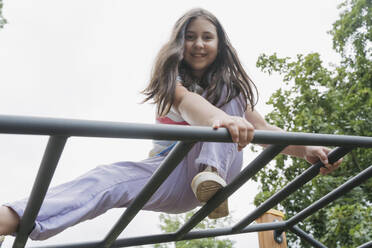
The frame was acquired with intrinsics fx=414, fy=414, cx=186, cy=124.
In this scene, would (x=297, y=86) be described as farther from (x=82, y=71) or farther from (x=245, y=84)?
(x=82, y=71)

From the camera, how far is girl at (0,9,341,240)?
1117 mm

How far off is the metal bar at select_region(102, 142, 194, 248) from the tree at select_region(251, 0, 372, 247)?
162 inches

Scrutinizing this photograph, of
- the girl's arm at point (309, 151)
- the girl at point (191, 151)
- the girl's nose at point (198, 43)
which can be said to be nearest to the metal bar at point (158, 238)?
the girl at point (191, 151)

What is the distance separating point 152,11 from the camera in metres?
24.2

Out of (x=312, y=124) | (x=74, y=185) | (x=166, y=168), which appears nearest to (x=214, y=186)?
(x=166, y=168)

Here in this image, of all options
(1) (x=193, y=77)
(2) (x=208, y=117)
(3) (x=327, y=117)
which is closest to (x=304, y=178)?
(2) (x=208, y=117)

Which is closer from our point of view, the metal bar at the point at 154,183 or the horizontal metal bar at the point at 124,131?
the horizontal metal bar at the point at 124,131

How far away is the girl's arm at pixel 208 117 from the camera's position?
3.27 ft

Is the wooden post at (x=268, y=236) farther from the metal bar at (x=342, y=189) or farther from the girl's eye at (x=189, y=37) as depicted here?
the girl's eye at (x=189, y=37)

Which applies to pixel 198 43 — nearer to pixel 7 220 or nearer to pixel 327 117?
pixel 7 220

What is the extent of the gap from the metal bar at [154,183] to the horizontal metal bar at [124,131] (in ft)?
0.16

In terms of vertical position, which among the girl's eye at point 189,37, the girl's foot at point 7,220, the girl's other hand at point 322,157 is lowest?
the girl's foot at point 7,220

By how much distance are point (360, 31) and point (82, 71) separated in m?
24.7

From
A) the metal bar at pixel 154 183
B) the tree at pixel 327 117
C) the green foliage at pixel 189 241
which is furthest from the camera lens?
the green foliage at pixel 189 241
